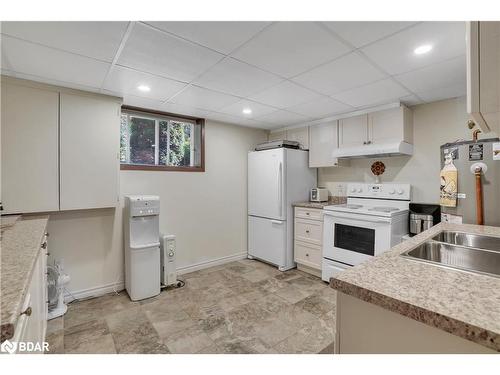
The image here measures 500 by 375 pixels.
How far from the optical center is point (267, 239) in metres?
3.70

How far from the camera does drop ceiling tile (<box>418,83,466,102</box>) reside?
2.31 meters

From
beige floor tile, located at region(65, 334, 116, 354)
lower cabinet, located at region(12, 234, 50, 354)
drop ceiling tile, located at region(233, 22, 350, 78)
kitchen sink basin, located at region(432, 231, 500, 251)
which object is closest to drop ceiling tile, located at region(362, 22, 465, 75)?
drop ceiling tile, located at region(233, 22, 350, 78)

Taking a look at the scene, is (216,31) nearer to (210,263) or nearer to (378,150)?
(378,150)

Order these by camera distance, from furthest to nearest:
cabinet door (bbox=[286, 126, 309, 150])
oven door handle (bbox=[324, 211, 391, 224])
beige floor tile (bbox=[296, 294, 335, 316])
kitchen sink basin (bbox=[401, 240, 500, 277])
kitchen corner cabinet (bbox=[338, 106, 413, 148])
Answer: cabinet door (bbox=[286, 126, 309, 150]) < kitchen corner cabinet (bbox=[338, 106, 413, 148]) < oven door handle (bbox=[324, 211, 391, 224]) < beige floor tile (bbox=[296, 294, 335, 316]) < kitchen sink basin (bbox=[401, 240, 500, 277])

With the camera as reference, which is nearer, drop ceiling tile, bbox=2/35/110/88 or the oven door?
drop ceiling tile, bbox=2/35/110/88

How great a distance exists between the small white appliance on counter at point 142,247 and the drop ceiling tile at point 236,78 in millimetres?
1384

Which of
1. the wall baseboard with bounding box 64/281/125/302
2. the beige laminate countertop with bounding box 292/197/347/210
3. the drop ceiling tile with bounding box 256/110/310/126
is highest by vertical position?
the drop ceiling tile with bounding box 256/110/310/126

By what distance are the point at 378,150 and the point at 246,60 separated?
1.81 m

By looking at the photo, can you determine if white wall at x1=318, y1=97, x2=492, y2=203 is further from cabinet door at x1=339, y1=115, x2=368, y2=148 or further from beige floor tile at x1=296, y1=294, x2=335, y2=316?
beige floor tile at x1=296, y1=294, x2=335, y2=316

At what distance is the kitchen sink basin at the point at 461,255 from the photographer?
1192 mm

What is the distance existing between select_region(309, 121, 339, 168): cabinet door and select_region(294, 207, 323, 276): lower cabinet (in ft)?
2.38

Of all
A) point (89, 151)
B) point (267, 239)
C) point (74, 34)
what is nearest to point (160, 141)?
point (89, 151)

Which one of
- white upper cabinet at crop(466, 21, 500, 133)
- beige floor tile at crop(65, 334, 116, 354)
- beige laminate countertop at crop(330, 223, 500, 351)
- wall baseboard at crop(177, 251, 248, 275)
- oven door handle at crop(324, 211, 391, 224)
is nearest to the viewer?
beige laminate countertop at crop(330, 223, 500, 351)
